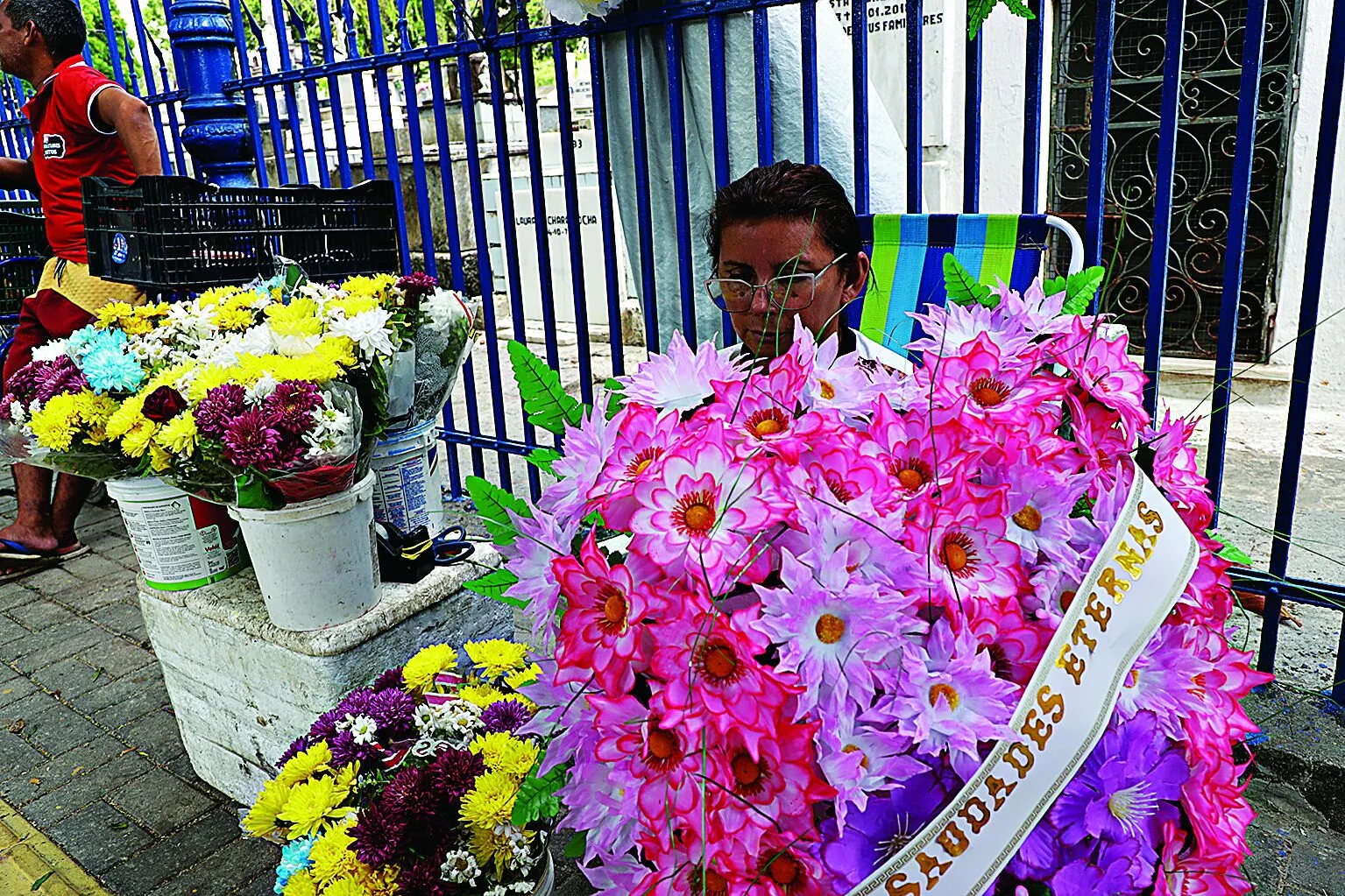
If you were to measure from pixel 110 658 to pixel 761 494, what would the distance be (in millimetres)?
3481

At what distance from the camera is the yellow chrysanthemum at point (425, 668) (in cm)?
202

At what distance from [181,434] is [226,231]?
47.4 inches

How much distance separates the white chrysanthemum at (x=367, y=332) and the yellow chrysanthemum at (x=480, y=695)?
80 centimetres

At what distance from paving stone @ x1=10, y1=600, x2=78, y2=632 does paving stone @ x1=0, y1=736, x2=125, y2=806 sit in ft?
3.48

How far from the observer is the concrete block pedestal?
2.41 m

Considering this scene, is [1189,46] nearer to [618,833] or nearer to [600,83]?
[600,83]

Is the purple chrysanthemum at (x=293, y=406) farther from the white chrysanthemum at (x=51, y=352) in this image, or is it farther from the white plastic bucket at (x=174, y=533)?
the white chrysanthemum at (x=51, y=352)

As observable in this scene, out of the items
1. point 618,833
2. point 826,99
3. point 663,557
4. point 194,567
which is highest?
point 826,99

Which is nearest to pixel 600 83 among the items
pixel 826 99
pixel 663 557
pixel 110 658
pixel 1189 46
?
pixel 826 99

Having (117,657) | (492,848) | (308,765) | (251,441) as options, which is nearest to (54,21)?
(117,657)

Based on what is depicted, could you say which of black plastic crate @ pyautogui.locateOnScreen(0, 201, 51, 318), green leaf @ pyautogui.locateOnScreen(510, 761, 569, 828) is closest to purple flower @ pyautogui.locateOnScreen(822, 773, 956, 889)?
green leaf @ pyautogui.locateOnScreen(510, 761, 569, 828)

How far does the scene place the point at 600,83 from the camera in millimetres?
3486

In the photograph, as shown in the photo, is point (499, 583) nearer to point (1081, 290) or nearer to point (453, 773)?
point (453, 773)

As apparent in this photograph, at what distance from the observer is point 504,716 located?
1.88m
